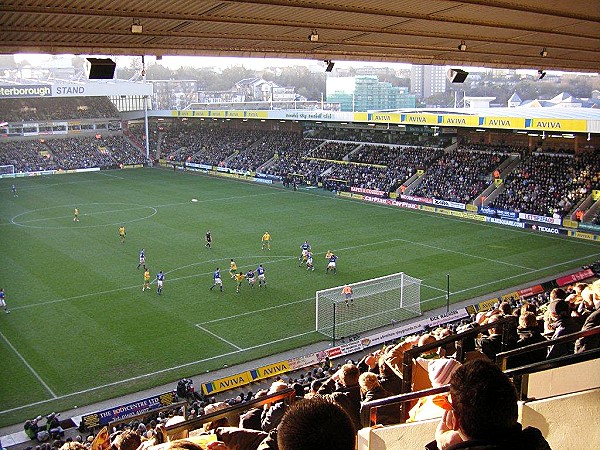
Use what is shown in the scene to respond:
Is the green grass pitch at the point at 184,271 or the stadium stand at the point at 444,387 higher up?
the stadium stand at the point at 444,387

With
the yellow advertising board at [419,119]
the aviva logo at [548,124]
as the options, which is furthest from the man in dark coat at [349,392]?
the yellow advertising board at [419,119]

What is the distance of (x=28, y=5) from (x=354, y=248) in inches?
1054

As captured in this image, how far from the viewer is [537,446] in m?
3.20

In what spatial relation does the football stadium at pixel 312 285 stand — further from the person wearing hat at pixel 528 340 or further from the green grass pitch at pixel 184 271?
the green grass pitch at pixel 184 271

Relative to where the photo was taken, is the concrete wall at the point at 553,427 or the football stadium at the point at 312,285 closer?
the concrete wall at the point at 553,427

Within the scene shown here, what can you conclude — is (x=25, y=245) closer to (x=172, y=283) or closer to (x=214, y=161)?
(x=172, y=283)

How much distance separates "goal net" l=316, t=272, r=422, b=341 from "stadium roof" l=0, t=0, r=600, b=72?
9.33m

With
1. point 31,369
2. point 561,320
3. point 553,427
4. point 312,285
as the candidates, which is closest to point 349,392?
point 553,427

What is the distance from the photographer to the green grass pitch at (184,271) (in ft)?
68.5

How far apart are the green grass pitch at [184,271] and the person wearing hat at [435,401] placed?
1504 centimetres

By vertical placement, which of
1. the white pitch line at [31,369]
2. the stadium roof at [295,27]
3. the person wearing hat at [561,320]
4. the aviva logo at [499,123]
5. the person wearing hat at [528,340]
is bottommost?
the white pitch line at [31,369]

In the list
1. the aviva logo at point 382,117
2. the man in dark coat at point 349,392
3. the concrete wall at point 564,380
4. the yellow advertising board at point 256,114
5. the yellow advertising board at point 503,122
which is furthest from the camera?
the yellow advertising board at point 256,114

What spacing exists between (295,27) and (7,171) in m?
63.1

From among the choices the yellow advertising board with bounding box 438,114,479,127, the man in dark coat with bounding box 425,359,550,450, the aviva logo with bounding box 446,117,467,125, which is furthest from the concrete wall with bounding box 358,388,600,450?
the aviva logo with bounding box 446,117,467,125
